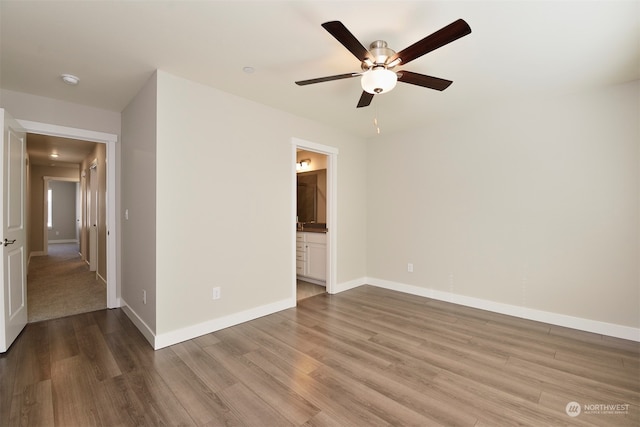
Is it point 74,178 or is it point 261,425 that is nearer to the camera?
point 261,425

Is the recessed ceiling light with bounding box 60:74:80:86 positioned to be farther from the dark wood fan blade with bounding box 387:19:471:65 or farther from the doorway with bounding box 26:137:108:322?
the dark wood fan blade with bounding box 387:19:471:65

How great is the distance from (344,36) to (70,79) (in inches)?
103

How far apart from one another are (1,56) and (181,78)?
1.29 m

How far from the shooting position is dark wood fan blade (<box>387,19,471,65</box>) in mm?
1557

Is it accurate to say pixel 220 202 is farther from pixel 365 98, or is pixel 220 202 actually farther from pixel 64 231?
pixel 64 231

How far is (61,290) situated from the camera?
4.29 metres

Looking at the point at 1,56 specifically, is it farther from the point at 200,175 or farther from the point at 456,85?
the point at 456,85

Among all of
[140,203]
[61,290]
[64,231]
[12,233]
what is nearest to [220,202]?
[140,203]

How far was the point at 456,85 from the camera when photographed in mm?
2826

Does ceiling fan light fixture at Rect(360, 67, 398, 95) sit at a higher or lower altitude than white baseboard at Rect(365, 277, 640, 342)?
higher

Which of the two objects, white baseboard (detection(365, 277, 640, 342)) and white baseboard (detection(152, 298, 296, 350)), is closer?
white baseboard (detection(152, 298, 296, 350))

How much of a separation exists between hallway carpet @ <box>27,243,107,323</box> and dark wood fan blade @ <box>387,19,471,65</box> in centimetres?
433

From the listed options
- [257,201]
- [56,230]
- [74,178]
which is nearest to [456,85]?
[257,201]

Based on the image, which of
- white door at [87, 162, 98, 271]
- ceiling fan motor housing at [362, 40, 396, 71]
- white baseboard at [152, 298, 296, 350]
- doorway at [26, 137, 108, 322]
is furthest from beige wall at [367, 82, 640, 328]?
white door at [87, 162, 98, 271]
